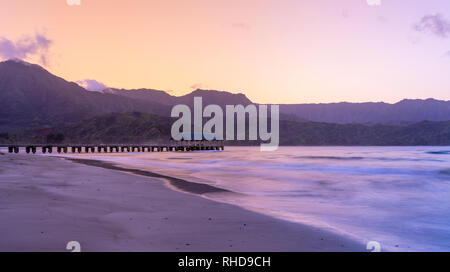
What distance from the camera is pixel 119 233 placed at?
9000 mm

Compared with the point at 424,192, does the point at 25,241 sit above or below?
above

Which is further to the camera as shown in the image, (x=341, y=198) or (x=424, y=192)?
(x=424, y=192)

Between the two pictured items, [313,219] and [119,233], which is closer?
[119,233]
